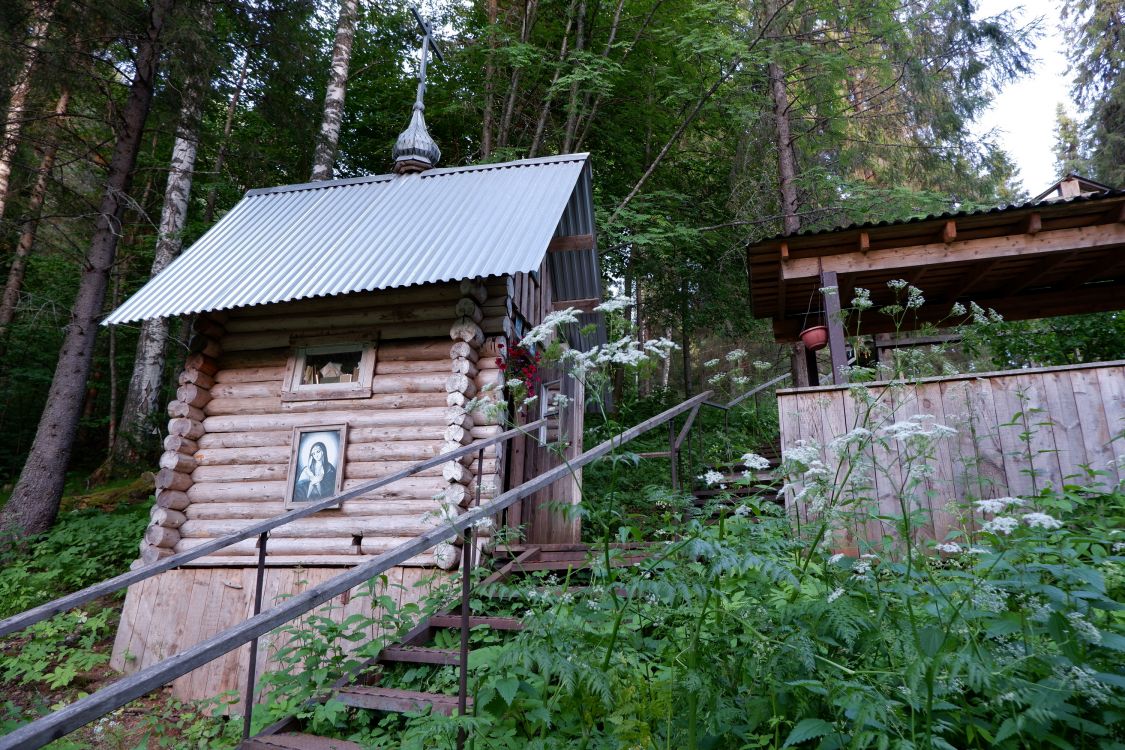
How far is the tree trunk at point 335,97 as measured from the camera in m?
11.9

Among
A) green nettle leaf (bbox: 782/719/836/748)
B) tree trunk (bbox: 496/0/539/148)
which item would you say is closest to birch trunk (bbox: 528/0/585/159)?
tree trunk (bbox: 496/0/539/148)

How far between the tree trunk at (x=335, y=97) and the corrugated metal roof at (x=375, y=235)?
1.83 m

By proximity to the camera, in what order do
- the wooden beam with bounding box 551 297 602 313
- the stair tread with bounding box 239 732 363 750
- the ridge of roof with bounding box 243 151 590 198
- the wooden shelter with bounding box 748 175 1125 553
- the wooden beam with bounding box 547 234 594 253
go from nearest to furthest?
the stair tread with bounding box 239 732 363 750 < the wooden shelter with bounding box 748 175 1125 553 < the wooden beam with bounding box 547 234 594 253 < the ridge of roof with bounding box 243 151 590 198 < the wooden beam with bounding box 551 297 602 313

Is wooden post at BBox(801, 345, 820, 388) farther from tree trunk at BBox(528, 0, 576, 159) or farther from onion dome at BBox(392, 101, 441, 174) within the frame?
tree trunk at BBox(528, 0, 576, 159)

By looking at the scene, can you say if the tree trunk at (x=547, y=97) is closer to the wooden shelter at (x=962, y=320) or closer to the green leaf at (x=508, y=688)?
the wooden shelter at (x=962, y=320)

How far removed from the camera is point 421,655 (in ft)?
15.0

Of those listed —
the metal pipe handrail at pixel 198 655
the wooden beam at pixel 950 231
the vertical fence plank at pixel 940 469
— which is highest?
the wooden beam at pixel 950 231

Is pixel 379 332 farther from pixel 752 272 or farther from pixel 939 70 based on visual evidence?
pixel 939 70

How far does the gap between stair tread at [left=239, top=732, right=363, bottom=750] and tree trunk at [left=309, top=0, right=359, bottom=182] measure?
1014 cm

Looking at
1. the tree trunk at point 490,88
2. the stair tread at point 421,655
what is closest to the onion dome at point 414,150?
the tree trunk at point 490,88

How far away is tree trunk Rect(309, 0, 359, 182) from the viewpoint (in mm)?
11938

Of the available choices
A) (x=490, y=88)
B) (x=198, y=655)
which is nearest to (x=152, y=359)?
(x=490, y=88)

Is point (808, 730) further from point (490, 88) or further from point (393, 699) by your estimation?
point (490, 88)

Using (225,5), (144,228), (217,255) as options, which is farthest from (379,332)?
(144,228)
